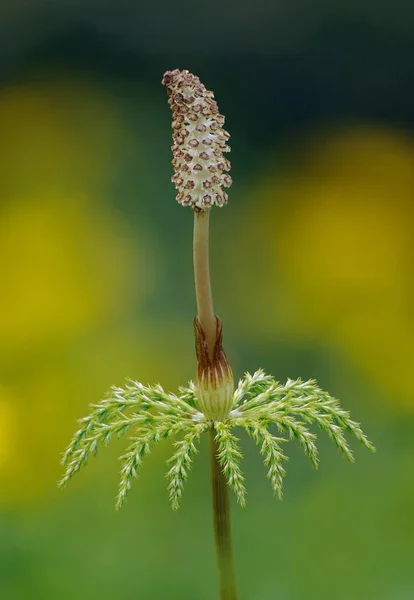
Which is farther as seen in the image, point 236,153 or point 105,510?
point 236,153

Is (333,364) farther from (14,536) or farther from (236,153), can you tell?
(14,536)

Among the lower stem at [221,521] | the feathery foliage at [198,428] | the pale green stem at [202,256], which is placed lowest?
the lower stem at [221,521]

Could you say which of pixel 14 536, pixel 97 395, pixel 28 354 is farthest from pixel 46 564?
pixel 28 354

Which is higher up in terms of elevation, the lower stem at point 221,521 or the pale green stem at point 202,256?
the pale green stem at point 202,256

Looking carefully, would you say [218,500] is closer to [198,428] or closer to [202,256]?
[198,428]

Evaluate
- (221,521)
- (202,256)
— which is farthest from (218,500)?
(202,256)

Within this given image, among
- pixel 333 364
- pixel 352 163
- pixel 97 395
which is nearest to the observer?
pixel 97 395
